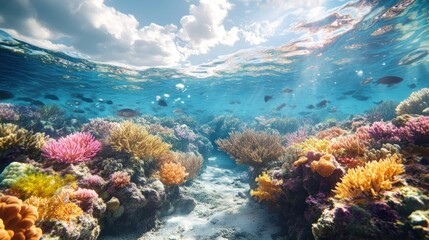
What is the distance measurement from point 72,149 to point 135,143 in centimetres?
180

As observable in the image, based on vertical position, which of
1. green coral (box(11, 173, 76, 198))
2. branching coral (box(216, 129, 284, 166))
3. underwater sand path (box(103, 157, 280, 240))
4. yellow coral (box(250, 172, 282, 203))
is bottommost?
underwater sand path (box(103, 157, 280, 240))

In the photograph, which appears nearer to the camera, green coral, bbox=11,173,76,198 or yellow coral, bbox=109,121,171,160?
green coral, bbox=11,173,76,198

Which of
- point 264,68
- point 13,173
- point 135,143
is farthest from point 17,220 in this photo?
point 264,68

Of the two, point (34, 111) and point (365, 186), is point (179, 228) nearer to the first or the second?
point (365, 186)

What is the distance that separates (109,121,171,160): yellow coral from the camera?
6.96 meters

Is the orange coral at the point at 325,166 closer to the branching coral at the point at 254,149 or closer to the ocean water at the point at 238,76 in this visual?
the ocean water at the point at 238,76

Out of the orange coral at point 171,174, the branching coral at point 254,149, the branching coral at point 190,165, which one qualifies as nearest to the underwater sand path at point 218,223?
the branching coral at point 190,165

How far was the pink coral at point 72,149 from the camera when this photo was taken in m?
5.60

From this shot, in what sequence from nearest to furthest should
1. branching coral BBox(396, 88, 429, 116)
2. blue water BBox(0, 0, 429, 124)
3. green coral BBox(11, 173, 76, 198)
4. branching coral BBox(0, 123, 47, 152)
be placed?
green coral BBox(11, 173, 76, 198), branching coral BBox(0, 123, 47, 152), branching coral BBox(396, 88, 429, 116), blue water BBox(0, 0, 429, 124)

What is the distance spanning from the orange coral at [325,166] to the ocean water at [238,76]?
117cm

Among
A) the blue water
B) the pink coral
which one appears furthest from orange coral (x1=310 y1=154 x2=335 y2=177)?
the blue water

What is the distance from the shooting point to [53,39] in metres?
16.0

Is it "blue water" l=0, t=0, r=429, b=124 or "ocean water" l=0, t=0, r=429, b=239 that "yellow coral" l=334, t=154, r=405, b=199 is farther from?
"blue water" l=0, t=0, r=429, b=124

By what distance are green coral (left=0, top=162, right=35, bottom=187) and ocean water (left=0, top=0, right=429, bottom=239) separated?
4.45 ft
